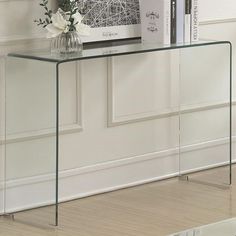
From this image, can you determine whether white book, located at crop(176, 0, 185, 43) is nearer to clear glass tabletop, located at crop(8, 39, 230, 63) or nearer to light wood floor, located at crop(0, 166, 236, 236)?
clear glass tabletop, located at crop(8, 39, 230, 63)

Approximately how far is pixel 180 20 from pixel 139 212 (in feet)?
3.42

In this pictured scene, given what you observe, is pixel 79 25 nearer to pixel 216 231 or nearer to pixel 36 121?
pixel 36 121

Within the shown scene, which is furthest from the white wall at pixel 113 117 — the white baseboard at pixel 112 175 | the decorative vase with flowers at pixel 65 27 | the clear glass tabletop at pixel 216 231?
the clear glass tabletop at pixel 216 231

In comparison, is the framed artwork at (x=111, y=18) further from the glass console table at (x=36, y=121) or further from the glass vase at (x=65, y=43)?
the glass vase at (x=65, y=43)

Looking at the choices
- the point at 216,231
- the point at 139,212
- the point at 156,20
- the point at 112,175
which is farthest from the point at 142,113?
the point at 216,231

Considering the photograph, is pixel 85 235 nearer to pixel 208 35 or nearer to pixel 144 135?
pixel 144 135

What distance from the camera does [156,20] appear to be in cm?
461

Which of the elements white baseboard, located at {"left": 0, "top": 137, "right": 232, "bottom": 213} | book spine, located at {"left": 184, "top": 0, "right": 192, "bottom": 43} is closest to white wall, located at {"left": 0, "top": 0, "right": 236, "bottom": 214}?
white baseboard, located at {"left": 0, "top": 137, "right": 232, "bottom": 213}

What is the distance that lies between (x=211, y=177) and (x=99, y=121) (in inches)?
30.8

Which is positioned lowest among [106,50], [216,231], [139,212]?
[139,212]

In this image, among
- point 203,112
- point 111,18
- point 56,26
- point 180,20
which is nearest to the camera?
point 56,26

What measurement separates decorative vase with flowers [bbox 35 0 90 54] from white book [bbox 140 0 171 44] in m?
0.47

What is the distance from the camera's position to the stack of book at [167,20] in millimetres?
4605

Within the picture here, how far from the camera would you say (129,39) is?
4680 mm
